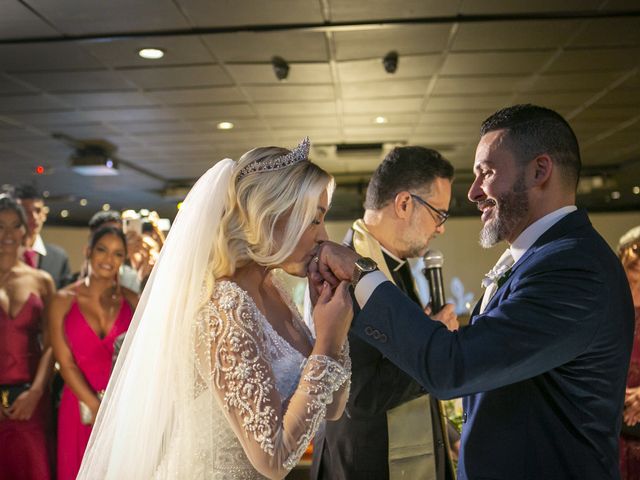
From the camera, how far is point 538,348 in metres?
1.64

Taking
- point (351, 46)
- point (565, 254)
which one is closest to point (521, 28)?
point (351, 46)

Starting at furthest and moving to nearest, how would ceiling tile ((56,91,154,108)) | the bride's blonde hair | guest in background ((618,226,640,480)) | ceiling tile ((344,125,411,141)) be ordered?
1. ceiling tile ((344,125,411,141))
2. ceiling tile ((56,91,154,108))
3. guest in background ((618,226,640,480))
4. the bride's blonde hair

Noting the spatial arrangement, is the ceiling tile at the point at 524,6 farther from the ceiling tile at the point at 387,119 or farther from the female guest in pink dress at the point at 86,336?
the ceiling tile at the point at 387,119

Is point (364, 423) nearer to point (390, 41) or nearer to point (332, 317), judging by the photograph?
point (332, 317)

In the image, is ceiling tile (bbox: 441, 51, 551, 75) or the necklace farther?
ceiling tile (bbox: 441, 51, 551, 75)

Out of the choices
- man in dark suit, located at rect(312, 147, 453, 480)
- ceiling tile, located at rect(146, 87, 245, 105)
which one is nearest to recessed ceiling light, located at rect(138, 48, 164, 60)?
ceiling tile, located at rect(146, 87, 245, 105)

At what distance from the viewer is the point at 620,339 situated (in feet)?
5.75

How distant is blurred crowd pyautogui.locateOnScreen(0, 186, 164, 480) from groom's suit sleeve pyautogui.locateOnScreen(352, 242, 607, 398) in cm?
348

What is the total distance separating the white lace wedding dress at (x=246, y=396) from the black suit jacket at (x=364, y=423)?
538 mm

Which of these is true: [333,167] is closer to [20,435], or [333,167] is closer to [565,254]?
[20,435]

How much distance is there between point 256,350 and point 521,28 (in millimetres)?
4575

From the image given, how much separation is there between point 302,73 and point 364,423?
15.9 ft

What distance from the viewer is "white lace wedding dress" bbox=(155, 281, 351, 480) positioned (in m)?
1.92

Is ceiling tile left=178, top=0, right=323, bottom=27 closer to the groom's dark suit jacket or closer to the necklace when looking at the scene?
the necklace
